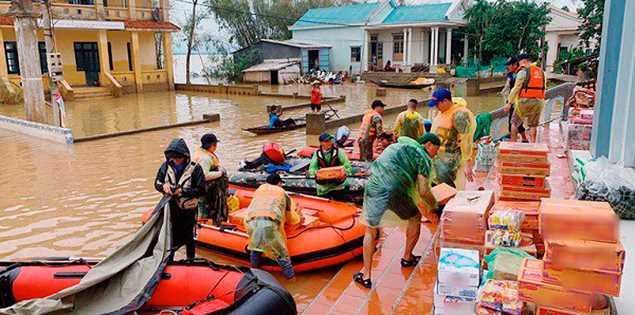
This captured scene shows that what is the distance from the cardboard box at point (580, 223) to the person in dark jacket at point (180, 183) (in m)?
3.31

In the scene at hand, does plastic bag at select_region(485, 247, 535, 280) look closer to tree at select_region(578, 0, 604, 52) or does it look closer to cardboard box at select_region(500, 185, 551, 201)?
cardboard box at select_region(500, 185, 551, 201)

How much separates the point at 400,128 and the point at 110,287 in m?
5.01

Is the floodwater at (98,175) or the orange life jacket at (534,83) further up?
the orange life jacket at (534,83)

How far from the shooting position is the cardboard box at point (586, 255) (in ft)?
9.59

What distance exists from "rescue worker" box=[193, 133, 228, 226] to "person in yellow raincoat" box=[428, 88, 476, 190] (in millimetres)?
2541

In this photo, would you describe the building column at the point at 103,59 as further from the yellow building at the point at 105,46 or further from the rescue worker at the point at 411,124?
the rescue worker at the point at 411,124

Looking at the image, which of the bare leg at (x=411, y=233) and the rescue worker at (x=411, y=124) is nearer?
the bare leg at (x=411, y=233)

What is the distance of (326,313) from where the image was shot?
443 cm

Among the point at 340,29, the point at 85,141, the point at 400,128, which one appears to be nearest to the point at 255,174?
the point at 400,128

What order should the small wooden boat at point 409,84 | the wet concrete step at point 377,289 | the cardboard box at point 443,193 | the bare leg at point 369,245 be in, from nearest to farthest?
the wet concrete step at point 377,289, the bare leg at point 369,245, the cardboard box at point 443,193, the small wooden boat at point 409,84

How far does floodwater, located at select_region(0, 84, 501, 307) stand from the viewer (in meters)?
6.99

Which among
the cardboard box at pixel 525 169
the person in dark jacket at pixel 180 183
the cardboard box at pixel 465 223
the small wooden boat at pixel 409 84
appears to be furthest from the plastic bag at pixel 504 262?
the small wooden boat at pixel 409 84

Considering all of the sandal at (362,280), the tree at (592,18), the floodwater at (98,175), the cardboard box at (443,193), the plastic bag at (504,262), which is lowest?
the floodwater at (98,175)

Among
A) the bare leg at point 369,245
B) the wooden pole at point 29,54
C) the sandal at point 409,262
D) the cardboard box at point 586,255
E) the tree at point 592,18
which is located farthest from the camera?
the tree at point 592,18
